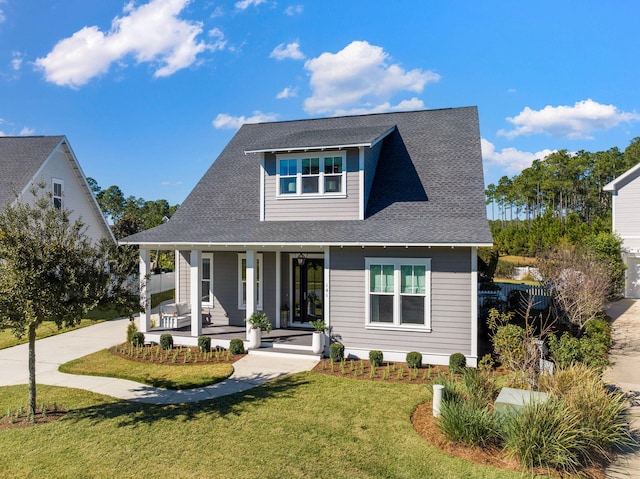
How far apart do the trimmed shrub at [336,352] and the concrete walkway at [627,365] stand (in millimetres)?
6496

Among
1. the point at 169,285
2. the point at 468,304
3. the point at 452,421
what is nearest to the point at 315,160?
the point at 468,304

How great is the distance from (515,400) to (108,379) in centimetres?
969

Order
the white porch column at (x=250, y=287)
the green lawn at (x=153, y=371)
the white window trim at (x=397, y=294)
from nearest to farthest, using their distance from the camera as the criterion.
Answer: the green lawn at (x=153, y=371) < the white window trim at (x=397, y=294) < the white porch column at (x=250, y=287)

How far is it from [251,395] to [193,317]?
5.28 meters

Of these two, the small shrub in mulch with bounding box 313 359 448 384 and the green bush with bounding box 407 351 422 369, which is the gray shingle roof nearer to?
the small shrub in mulch with bounding box 313 359 448 384

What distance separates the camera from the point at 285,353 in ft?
38.7

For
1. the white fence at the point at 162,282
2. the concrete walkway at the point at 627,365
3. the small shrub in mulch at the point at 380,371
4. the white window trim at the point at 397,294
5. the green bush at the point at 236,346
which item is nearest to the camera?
the concrete walkway at the point at 627,365

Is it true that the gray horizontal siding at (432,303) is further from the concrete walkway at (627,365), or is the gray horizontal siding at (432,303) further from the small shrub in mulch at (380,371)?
the concrete walkway at (627,365)

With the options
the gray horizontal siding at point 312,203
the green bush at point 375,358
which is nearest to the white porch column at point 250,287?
the gray horizontal siding at point 312,203

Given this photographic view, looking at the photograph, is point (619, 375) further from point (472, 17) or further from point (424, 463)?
point (472, 17)

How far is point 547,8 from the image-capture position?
537 inches

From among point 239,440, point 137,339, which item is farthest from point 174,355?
point 239,440

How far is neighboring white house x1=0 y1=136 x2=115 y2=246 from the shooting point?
19.0 metres

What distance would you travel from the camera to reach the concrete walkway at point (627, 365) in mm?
6008
